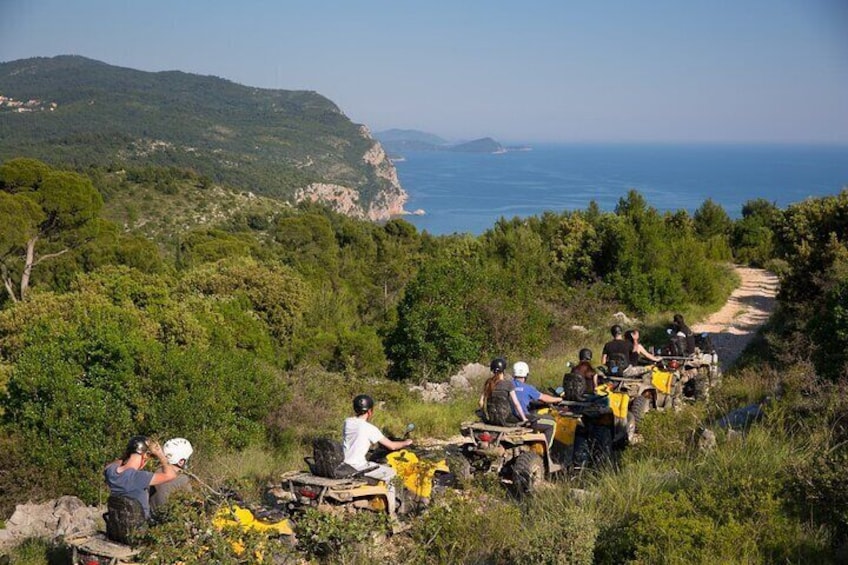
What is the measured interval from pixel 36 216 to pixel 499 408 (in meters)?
25.3

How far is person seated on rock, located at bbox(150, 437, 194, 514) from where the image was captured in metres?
5.38

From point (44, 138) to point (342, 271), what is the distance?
99.8 meters

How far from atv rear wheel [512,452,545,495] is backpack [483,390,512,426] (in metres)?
0.44

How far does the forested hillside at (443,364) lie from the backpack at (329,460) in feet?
2.59

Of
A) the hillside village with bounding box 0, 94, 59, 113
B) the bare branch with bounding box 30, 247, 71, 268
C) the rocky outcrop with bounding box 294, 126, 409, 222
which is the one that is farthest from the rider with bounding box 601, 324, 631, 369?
the hillside village with bounding box 0, 94, 59, 113

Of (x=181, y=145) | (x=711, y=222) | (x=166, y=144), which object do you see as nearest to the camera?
(x=711, y=222)

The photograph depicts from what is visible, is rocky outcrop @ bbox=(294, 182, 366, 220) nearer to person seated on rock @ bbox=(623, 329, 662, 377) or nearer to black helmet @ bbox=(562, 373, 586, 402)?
person seated on rock @ bbox=(623, 329, 662, 377)

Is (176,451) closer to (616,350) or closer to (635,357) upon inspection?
(616,350)

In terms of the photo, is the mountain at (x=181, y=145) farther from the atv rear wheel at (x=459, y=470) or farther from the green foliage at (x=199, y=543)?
the green foliage at (x=199, y=543)

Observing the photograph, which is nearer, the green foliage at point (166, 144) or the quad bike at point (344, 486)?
the quad bike at point (344, 486)

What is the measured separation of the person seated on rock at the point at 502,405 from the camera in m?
7.38

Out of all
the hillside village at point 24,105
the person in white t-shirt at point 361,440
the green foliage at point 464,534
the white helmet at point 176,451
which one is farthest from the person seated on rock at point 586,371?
the hillside village at point 24,105

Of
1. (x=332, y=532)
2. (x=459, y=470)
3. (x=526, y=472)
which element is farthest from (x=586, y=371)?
(x=332, y=532)

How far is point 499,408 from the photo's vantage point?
7383 mm
